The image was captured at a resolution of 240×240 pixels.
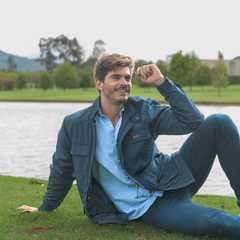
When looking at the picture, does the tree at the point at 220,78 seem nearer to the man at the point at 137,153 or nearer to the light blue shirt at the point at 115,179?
the man at the point at 137,153

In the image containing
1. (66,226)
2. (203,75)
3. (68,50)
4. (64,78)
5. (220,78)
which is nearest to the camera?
(66,226)

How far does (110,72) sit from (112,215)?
1338 millimetres

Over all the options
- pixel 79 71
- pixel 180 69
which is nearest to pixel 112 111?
pixel 180 69

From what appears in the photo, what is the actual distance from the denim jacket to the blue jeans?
0.39ft

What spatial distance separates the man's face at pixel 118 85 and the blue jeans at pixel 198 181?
0.75m

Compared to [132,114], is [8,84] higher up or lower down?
higher up

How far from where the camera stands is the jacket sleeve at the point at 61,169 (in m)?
3.06

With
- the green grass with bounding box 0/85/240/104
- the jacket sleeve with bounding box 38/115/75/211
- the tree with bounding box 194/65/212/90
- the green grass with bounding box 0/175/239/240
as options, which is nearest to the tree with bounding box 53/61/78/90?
the green grass with bounding box 0/85/240/104

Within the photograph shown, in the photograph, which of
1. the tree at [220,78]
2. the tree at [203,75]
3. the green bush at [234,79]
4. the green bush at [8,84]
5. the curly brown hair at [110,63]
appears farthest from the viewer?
the green bush at [8,84]

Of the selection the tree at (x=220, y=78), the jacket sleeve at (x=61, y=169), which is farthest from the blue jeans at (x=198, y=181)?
the tree at (x=220, y=78)

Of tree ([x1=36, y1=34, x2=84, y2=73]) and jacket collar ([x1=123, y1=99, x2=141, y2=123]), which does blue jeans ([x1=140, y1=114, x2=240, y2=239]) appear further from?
tree ([x1=36, y1=34, x2=84, y2=73])

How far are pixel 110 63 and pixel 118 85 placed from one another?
0.22 m

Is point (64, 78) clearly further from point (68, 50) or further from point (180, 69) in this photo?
point (68, 50)

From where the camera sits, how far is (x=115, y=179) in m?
2.99
